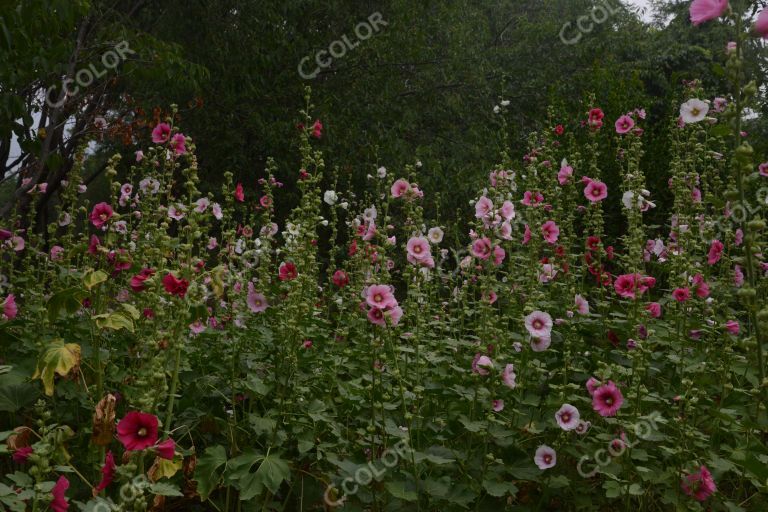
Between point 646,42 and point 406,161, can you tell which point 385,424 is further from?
point 646,42

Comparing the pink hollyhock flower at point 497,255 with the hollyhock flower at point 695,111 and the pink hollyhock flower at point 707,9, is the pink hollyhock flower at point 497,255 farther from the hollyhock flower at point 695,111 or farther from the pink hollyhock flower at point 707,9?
the pink hollyhock flower at point 707,9

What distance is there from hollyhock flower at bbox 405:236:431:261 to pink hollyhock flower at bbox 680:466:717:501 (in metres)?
1.22

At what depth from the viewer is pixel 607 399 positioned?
248cm

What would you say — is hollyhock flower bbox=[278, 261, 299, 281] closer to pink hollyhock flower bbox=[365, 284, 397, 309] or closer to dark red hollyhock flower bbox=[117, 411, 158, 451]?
pink hollyhock flower bbox=[365, 284, 397, 309]

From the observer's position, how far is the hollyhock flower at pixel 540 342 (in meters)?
2.56

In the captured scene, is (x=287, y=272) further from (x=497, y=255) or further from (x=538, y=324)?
(x=538, y=324)

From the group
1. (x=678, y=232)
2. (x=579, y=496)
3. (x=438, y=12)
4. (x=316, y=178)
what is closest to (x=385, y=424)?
(x=579, y=496)

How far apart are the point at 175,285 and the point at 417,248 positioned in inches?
37.2

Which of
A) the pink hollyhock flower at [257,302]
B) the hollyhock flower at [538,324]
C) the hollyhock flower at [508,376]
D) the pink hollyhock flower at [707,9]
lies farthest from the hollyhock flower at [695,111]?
the pink hollyhock flower at [257,302]

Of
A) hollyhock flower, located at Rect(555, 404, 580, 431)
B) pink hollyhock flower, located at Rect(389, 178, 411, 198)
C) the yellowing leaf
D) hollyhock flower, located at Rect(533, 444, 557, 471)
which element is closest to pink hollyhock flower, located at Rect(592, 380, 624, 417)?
hollyhock flower, located at Rect(555, 404, 580, 431)

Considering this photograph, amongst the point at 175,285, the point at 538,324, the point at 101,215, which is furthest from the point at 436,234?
the point at 175,285

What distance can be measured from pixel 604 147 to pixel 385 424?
15.8 ft

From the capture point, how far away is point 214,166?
10039 mm

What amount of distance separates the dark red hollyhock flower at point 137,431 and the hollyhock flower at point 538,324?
135 centimetres
